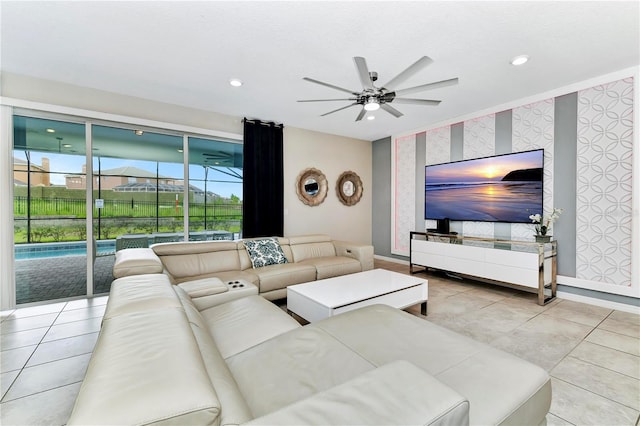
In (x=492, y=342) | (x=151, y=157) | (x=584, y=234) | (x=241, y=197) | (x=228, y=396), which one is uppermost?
(x=151, y=157)

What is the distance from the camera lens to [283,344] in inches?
55.9

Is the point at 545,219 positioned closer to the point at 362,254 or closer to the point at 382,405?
the point at 362,254

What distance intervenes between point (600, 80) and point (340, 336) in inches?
165

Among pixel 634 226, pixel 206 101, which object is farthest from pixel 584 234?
pixel 206 101

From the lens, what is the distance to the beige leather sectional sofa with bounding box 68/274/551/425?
66 cm

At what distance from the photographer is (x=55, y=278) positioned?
3412 millimetres

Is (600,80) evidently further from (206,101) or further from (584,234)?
(206,101)

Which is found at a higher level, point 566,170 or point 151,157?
Result: point 151,157

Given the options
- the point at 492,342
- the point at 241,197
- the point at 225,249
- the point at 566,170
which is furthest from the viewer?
the point at 241,197

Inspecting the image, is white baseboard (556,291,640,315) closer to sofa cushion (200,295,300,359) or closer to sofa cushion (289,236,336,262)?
sofa cushion (289,236,336,262)

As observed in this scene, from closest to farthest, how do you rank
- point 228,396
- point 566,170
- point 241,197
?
1. point 228,396
2. point 566,170
3. point 241,197

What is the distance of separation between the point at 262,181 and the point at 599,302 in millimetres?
4820

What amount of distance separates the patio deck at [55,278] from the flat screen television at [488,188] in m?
5.22

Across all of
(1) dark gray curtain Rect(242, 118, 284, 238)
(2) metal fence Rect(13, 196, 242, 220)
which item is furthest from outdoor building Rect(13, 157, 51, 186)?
(1) dark gray curtain Rect(242, 118, 284, 238)
